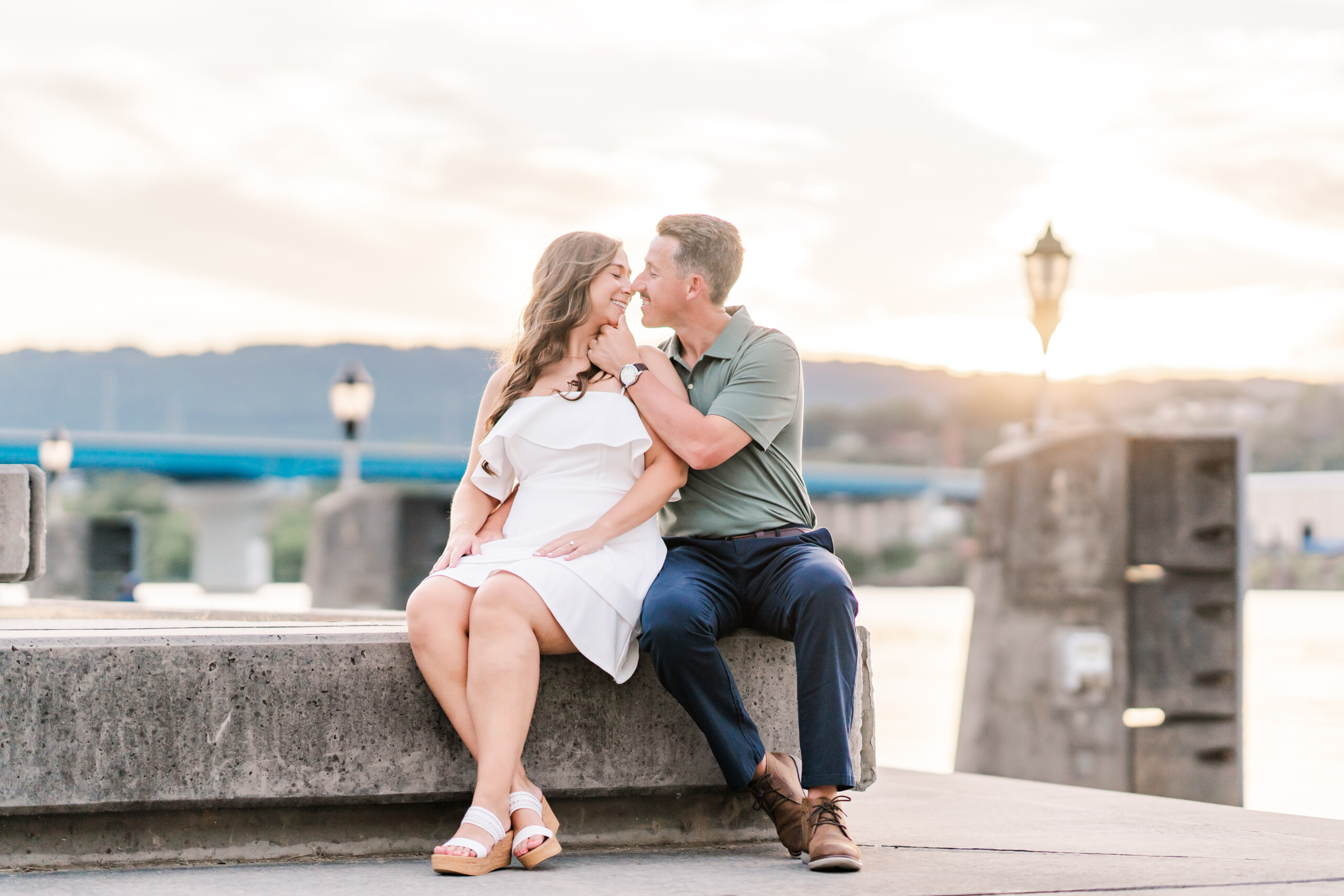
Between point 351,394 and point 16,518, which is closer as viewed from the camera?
point 16,518

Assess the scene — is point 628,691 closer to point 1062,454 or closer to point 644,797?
point 644,797

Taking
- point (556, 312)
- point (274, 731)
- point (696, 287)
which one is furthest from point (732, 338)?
point (274, 731)

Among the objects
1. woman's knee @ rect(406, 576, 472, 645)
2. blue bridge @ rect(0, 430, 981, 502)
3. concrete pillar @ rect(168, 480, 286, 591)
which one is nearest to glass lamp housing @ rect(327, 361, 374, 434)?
woman's knee @ rect(406, 576, 472, 645)

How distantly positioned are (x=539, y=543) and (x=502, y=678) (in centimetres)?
40

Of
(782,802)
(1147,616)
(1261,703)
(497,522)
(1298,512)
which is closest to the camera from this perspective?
(782,802)

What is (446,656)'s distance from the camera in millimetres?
2898

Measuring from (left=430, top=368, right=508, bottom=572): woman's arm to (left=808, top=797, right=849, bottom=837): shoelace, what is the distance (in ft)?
3.25

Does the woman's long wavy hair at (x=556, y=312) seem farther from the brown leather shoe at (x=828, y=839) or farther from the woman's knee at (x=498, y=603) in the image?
the brown leather shoe at (x=828, y=839)

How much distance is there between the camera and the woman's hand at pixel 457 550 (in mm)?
3168

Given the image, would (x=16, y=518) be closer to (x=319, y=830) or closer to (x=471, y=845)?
(x=319, y=830)

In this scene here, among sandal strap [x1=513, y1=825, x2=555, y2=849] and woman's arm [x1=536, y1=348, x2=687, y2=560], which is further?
woman's arm [x1=536, y1=348, x2=687, y2=560]

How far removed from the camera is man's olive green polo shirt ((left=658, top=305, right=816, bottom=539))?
3.29m

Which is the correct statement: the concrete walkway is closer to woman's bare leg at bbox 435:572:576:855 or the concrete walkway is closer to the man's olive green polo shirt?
woman's bare leg at bbox 435:572:576:855

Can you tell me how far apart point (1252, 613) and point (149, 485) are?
5324cm
